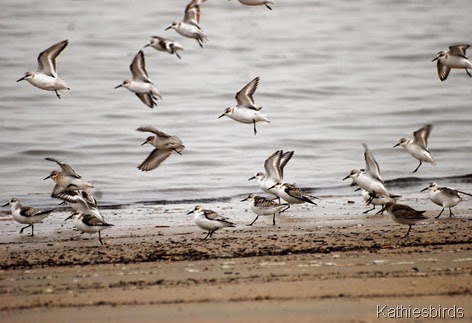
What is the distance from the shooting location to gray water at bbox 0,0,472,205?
12.7 metres

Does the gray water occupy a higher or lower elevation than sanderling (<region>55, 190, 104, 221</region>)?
higher

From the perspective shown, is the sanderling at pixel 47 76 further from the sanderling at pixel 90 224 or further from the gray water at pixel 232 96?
the sanderling at pixel 90 224

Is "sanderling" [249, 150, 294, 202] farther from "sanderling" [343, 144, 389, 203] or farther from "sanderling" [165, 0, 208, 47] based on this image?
"sanderling" [165, 0, 208, 47]

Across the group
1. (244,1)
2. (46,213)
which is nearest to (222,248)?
(46,213)

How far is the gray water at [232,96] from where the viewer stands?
1266cm

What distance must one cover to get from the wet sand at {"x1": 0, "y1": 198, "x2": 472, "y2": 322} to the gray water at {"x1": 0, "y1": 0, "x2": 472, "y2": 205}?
2.94 metres

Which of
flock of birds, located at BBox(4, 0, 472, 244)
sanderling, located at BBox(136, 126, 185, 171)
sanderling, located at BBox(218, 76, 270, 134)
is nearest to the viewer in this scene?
flock of birds, located at BBox(4, 0, 472, 244)

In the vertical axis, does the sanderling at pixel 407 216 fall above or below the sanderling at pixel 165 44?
below

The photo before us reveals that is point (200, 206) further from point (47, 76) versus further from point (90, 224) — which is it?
point (47, 76)

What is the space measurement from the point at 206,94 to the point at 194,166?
17.1 ft

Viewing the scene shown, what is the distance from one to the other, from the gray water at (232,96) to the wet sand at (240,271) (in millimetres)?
2936

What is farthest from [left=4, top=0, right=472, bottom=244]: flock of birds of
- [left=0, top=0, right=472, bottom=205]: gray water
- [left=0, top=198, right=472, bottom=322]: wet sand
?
[left=0, top=0, right=472, bottom=205]: gray water

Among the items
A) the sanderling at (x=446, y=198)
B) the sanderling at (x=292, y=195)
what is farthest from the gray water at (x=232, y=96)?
the sanderling at (x=446, y=198)

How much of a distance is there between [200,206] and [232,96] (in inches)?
376
